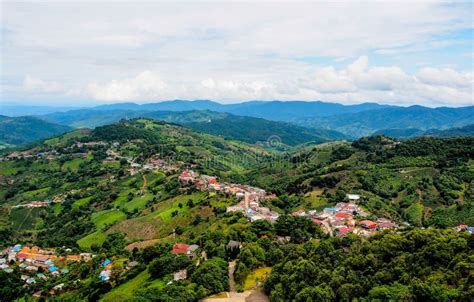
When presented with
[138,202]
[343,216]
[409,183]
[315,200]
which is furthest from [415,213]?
[138,202]

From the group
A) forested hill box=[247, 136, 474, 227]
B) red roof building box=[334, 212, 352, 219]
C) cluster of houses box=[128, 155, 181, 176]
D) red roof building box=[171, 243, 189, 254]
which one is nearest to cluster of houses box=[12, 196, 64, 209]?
cluster of houses box=[128, 155, 181, 176]

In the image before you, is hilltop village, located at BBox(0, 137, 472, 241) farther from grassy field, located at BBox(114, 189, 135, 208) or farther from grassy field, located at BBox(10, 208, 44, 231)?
grassy field, located at BBox(114, 189, 135, 208)

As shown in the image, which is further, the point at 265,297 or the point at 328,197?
the point at 328,197

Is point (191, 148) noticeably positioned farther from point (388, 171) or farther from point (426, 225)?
point (426, 225)

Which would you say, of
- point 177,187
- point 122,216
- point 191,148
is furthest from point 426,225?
point 191,148

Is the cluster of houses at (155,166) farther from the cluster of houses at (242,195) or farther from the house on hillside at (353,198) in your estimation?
the house on hillside at (353,198)

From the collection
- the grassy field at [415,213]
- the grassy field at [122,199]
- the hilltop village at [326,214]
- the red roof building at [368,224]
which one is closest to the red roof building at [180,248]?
the hilltop village at [326,214]
